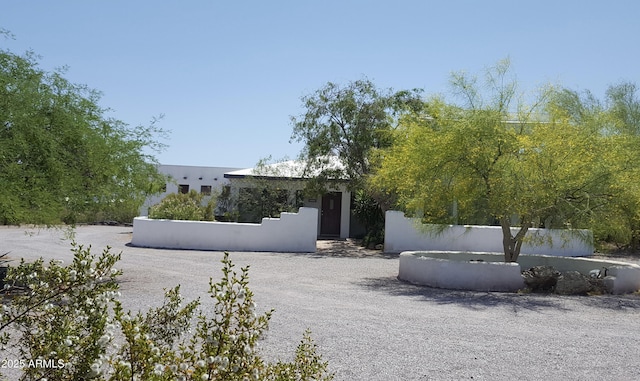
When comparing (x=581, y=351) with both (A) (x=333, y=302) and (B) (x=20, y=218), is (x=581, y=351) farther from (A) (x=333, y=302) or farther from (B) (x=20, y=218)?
(B) (x=20, y=218)

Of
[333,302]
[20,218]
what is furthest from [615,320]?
[20,218]

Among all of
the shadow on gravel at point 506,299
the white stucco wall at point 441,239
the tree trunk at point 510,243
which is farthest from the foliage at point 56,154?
the white stucco wall at point 441,239

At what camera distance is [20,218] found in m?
10.5

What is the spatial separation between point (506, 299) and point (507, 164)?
307cm

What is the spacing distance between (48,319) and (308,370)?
1734mm

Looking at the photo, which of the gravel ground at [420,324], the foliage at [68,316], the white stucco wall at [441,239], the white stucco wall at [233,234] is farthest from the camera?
the white stucco wall at [441,239]

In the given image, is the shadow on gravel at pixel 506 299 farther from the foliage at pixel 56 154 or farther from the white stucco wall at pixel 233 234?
the white stucco wall at pixel 233 234

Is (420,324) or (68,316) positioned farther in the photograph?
(420,324)

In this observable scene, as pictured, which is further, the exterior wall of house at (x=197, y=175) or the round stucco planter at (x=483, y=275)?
the exterior wall of house at (x=197, y=175)

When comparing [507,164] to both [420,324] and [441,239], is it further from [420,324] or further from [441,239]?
[441,239]

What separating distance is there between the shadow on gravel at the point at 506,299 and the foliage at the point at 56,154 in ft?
18.5

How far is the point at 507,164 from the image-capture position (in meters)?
13.6

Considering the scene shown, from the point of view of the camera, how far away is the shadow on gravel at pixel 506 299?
1146cm

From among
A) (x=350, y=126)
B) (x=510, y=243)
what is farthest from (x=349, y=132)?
(x=510, y=243)
